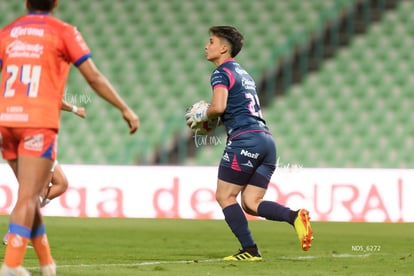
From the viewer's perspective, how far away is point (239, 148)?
25.5 ft

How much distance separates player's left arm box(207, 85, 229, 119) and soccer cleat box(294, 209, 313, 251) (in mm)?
1043

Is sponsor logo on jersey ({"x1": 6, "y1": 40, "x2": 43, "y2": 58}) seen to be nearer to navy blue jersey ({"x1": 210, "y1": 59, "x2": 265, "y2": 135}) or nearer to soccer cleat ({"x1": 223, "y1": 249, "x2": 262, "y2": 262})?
navy blue jersey ({"x1": 210, "y1": 59, "x2": 265, "y2": 135})

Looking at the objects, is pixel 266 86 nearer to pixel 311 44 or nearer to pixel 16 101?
pixel 311 44

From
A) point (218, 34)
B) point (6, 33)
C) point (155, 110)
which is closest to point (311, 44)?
point (155, 110)

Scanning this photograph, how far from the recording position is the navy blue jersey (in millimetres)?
7773

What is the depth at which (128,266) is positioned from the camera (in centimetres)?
723

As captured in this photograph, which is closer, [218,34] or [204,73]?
[218,34]

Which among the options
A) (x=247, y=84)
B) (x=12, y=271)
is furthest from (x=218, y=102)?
(x=12, y=271)

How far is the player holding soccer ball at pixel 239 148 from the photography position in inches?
304

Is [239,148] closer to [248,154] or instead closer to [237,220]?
[248,154]

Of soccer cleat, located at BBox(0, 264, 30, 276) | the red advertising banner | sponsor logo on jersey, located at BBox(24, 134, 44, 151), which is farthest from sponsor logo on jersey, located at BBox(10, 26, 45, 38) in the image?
the red advertising banner

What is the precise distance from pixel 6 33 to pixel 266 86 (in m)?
11.7

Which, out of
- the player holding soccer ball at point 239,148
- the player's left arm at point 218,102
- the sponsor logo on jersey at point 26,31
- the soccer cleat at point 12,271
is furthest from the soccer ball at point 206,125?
the soccer cleat at point 12,271

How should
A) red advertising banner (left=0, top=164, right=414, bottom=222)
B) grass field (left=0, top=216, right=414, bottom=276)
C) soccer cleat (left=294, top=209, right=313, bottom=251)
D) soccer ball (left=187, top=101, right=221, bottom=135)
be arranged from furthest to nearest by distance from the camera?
red advertising banner (left=0, top=164, right=414, bottom=222) → soccer ball (left=187, top=101, right=221, bottom=135) → soccer cleat (left=294, top=209, right=313, bottom=251) → grass field (left=0, top=216, right=414, bottom=276)
